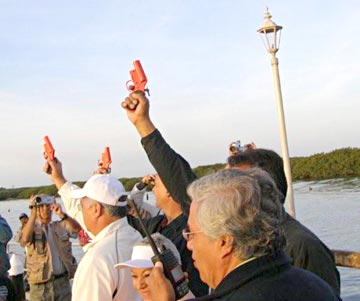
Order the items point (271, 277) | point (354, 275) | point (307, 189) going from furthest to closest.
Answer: point (307, 189), point (354, 275), point (271, 277)

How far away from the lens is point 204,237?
189 centimetres

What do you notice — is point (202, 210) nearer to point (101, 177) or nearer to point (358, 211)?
point (101, 177)

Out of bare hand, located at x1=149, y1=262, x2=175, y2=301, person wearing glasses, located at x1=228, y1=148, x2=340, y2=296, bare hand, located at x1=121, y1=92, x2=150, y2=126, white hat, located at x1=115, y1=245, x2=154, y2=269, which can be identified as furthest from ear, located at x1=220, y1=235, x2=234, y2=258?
white hat, located at x1=115, y1=245, x2=154, y2=269

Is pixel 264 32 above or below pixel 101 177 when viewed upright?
above

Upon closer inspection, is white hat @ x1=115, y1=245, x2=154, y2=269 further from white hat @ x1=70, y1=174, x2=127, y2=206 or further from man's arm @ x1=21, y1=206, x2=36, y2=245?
man's arm @ x1=21, y1=206, x2=36, y2=245

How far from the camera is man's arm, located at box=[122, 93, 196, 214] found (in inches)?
107

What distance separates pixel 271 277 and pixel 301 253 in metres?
0.80

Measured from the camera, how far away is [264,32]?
8.24 metres

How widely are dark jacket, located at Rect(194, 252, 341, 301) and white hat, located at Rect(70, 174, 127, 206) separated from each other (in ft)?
5.57

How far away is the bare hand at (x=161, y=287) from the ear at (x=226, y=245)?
402mm

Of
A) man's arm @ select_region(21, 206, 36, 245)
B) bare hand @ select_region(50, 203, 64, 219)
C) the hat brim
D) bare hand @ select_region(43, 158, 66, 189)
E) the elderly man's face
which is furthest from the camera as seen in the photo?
man's arm @ select_region(21, 206, 36, 245)

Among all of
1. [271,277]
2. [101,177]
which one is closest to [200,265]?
[271,277]

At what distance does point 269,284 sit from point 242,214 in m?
0.23

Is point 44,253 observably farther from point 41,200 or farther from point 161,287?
point 161,287
